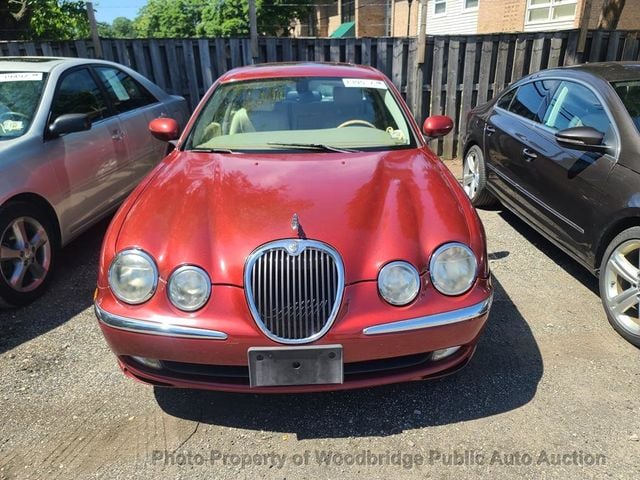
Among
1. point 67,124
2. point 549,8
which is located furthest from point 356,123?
point 549,8

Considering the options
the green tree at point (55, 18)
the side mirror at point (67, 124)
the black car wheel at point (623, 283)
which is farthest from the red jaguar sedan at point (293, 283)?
the green tree at point (55, 18)

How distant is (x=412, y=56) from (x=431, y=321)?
6.02m

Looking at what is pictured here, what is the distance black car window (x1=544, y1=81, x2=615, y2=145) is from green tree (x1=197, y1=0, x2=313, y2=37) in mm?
26094

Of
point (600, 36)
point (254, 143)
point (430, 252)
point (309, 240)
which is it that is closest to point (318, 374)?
point (309, 240)

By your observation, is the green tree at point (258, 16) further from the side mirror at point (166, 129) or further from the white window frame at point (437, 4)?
the side mirror at point (166, 129)

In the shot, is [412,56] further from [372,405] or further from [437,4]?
[437,4]

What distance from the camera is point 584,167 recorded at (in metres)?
3.57

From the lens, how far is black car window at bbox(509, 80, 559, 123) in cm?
440

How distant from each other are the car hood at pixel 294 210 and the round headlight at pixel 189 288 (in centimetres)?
4

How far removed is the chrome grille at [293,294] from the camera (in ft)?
7.11

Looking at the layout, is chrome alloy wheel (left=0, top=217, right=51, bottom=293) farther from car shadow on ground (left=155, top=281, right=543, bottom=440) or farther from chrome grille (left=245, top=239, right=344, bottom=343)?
chrome grille (left=245, top=239, right=344, bottom=343)

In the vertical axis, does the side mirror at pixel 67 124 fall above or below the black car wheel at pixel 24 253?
above

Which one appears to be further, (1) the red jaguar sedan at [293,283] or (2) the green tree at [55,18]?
(2) the green tree at [55,18]

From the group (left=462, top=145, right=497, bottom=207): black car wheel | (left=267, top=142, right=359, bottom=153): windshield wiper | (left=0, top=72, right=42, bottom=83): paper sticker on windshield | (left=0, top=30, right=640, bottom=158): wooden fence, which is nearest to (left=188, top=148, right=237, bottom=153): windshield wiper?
(left=267, top=142, right=359, bottom=153): windshield wiper
